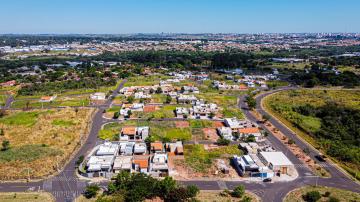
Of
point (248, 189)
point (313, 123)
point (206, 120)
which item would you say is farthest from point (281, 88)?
point (248, 189)

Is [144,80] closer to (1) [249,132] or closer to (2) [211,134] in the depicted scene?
(2) [211,134]

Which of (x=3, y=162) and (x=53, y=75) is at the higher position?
(x=53, y=75)

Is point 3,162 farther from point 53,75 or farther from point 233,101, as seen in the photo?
point 53,75

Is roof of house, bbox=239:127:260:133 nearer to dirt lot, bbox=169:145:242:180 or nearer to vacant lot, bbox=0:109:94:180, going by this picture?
dirt lot, bbox=169:145:242:180

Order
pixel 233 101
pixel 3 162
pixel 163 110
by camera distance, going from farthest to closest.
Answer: pixel 233 101 → pixel 163 110 → pixel 3 162

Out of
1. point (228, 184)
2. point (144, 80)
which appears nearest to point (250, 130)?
point (228, 184)
